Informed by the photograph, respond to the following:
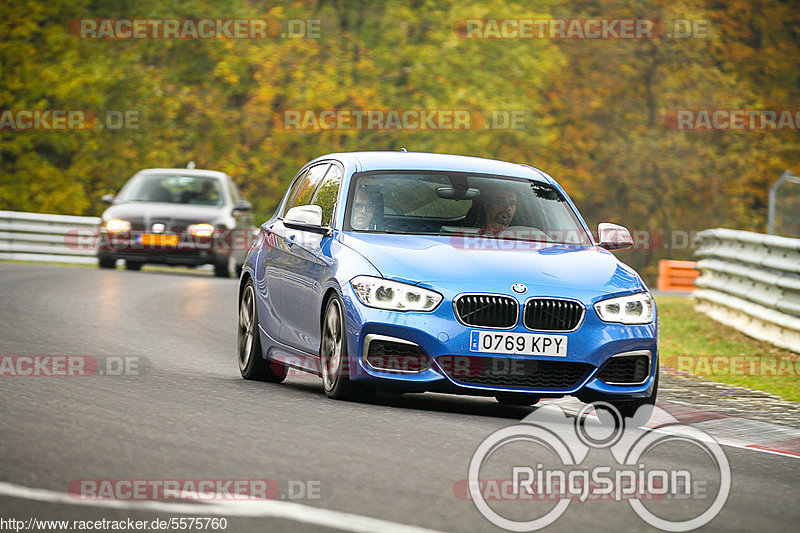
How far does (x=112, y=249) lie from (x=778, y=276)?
13.0 meters

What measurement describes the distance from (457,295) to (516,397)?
0.95m

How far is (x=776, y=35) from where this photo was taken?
55125 millimetres

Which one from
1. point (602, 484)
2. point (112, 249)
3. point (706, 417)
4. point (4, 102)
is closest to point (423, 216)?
point (706, 417)

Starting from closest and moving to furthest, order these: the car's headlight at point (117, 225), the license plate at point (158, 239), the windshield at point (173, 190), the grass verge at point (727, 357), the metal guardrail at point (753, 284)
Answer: the grass verge at point (727, 357), the metal guardrail at point (753, 284), the license plate at point (158, 239), the car's headlight at point (117, 225), the windshield at point (173, 190)

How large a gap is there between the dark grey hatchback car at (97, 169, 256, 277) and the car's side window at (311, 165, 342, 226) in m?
14.1

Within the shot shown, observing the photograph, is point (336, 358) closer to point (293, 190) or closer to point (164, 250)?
point (293, 190)

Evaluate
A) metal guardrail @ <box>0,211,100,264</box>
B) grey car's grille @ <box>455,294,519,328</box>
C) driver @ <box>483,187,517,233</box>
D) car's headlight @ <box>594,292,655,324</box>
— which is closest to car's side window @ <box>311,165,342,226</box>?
driver @ <box>483,187,517,233</box>

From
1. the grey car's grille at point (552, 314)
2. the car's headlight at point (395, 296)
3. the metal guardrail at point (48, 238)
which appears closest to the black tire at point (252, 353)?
the car's headlight at point (395, 296)

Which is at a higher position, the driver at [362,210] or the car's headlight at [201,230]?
the driver at [362,210]

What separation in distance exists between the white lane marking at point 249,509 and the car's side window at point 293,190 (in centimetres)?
581

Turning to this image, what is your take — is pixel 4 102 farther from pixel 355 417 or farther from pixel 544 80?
pixel 355 417

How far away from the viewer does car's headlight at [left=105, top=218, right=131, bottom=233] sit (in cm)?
2511

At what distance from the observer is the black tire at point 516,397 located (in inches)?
361

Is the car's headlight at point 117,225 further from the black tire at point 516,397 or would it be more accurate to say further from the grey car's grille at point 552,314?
the grey car's grille at point 552,314
